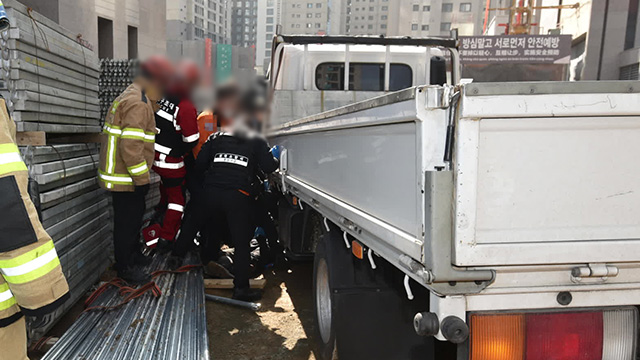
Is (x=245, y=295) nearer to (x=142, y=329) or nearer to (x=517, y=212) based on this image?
(x=142, y=329)

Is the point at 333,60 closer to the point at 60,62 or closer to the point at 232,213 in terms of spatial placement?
the point at 232,213

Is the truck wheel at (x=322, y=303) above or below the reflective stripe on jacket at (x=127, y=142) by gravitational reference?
below

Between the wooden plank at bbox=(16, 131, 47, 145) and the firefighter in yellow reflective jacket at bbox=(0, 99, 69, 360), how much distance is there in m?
1.74

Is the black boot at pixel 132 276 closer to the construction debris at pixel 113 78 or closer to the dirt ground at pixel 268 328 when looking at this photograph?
the dirt ground at pixel 268 328

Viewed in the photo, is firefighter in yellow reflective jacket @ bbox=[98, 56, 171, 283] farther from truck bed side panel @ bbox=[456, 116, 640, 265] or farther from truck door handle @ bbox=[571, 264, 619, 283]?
truck door handle @ bbox=[571, 264, 619, 283]

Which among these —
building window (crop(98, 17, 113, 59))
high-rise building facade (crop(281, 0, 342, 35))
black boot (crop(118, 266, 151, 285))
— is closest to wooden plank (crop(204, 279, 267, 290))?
black boot (crop(118, 266, 151, 285))

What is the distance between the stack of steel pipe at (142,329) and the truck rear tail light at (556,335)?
1.95m

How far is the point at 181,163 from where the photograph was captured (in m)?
5.16

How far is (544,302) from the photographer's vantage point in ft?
6.07

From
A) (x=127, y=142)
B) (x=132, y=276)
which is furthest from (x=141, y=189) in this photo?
(x=132, y=276)

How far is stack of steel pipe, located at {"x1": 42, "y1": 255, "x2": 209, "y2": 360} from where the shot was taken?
3.15m

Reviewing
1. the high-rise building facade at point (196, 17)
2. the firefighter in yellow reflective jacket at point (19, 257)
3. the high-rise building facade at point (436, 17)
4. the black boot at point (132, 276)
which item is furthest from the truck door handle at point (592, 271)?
the high-rise building facade at point (436, 17)

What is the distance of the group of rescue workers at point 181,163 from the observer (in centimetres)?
412

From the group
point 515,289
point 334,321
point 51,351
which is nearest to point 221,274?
point 51,351
